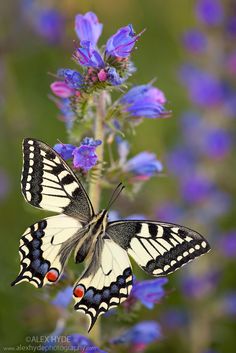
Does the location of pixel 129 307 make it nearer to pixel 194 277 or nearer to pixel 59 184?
pixel 59 184

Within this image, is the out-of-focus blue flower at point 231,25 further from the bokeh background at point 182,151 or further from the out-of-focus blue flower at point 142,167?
the out-of-focus blue flower at point 142,167

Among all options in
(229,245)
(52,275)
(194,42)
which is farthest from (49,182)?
(194,42)

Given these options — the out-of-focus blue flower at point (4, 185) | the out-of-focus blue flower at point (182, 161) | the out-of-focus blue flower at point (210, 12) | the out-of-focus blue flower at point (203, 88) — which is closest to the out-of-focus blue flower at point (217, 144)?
the out-of-focus blue flower at point (182, 161)

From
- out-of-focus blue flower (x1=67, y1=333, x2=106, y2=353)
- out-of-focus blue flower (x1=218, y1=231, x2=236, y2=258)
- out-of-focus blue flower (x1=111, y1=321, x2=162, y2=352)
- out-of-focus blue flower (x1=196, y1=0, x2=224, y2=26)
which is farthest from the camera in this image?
out-of-focus blue flower (x1=196, y1=0, x2=224, y2=26)

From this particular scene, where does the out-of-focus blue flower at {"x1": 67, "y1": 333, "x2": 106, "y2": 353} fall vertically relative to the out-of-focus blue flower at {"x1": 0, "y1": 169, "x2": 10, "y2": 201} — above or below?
below

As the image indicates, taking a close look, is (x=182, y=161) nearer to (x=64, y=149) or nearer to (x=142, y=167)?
(x=142, y=167)

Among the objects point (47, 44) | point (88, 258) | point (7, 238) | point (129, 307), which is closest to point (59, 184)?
point (88, 258)

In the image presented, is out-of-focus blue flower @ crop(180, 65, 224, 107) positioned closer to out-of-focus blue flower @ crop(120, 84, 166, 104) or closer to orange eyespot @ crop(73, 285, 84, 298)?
out-of-focus blue flower @ crop(120, 84, 166, 104)

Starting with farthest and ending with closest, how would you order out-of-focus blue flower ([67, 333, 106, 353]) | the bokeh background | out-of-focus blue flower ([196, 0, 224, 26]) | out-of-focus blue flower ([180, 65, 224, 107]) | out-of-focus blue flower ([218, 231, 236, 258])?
out-of-focus blue flower ([180, 65, 224, 107]) < out-of-focus blue flower ([196, 0, 224, 26]) < out-of-focus blue flower ([218, 231, 236, 258]) < the bokeh background < out-of-focus blue flower ([67, 333, 106, 353])

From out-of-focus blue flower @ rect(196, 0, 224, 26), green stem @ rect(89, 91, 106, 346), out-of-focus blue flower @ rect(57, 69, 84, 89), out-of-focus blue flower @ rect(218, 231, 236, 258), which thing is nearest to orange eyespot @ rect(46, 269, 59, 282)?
green stem @ rect(89, 91, 106, 346)
